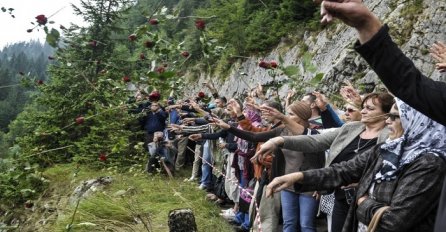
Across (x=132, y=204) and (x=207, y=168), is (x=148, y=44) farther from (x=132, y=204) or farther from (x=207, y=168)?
(x=207, y=168)

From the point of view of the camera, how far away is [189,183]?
8500mm

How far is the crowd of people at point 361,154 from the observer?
1242 mm

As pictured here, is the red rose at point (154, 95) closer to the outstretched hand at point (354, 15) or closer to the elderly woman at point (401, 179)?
the elderly woman at point (401, 179)

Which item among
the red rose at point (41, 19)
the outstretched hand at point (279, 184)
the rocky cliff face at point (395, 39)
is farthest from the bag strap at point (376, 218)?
the rocky cliff face at point (395, 39)

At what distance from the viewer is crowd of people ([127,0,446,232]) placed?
124 cm

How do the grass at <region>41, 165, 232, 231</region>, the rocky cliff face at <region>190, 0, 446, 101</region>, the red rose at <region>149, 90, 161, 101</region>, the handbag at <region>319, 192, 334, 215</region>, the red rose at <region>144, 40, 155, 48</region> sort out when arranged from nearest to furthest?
the red rose at <region>149, 90, 161, 101</region>
the red rose at <region>144, 40, 155, 48</region>
the handbag at <region>319, 192, 334, 215</region>
the grass at <region>41, 165, 232, 231</region>
the rocky cliff face at <region>190, 0, 446, 101</region>

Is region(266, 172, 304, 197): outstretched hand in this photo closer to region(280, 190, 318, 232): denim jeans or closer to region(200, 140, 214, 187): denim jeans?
region(280, 190, 318, 232): denim jeans

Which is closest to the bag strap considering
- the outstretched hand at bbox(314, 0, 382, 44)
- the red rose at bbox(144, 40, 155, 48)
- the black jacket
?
the black jacket

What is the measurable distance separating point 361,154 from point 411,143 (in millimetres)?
452

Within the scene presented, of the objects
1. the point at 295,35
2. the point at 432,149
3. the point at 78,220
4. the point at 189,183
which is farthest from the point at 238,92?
the point at 432,149

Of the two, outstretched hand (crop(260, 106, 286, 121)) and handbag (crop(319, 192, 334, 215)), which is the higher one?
outstretched hand (crop(260, 106, 286, 121))

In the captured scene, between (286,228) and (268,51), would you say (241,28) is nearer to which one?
(268,51)

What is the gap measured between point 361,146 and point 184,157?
6.86m

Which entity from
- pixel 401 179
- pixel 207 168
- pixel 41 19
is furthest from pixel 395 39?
pixel 41 19
